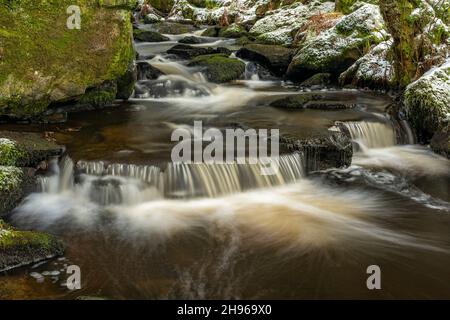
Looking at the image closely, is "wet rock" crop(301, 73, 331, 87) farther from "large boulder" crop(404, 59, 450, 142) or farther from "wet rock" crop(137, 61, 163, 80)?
"wet rock" crop(137, 61, 163, 80)

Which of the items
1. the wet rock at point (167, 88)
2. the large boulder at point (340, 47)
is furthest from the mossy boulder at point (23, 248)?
the large boulder at point (340, 47)

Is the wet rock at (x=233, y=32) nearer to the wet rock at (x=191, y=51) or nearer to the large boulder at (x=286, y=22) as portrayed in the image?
the large boulder at (x=286, y=22)

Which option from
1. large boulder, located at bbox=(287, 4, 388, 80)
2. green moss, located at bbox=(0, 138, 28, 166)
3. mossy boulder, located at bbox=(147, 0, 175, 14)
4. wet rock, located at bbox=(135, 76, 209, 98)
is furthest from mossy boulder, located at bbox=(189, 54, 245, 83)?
mossy boulder, located at bbox=(147, 0, 175, 14)

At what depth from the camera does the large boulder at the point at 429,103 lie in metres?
8.77

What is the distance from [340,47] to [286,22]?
7.15 metres

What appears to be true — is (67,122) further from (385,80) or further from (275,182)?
(385,80)

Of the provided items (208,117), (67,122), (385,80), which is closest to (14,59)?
(67,122)

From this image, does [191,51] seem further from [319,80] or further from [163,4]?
[163,4]

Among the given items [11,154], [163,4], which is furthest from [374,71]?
[163,4]

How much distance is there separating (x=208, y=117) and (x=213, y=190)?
11.2ft

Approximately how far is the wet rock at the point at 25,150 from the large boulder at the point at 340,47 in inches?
348

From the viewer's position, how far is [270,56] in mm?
15203

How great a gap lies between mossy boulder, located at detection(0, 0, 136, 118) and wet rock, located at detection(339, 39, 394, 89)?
6.34 meters

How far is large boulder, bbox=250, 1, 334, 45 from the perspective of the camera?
19.0 m
